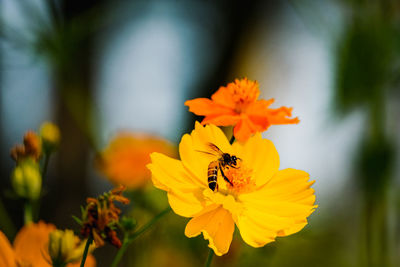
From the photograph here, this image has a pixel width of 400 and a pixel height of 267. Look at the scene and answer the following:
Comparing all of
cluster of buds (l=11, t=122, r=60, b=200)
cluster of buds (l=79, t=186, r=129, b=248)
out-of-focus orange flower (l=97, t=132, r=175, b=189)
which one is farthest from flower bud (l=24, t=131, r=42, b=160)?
out-of-focus orange flower (l=97, t=132, r=175, b=189)

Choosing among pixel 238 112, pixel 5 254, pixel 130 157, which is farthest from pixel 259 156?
pixel 130 157

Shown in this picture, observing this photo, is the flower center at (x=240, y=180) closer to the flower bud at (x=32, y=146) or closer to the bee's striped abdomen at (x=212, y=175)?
Result: the bee's striped abdomen at (x=212, y=175)

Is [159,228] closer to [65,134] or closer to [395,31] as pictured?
[395,31]

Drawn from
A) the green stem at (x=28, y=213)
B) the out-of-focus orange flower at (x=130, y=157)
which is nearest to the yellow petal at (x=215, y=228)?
the green stem at (x=28, y=213)

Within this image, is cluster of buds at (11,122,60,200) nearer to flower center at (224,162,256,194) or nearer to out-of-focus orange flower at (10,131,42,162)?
out-of-focus orange flower at (10,131,42,162)

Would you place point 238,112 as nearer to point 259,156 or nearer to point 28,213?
point 259,156

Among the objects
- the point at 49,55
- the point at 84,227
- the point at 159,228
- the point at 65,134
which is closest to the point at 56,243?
the point at 84,227
